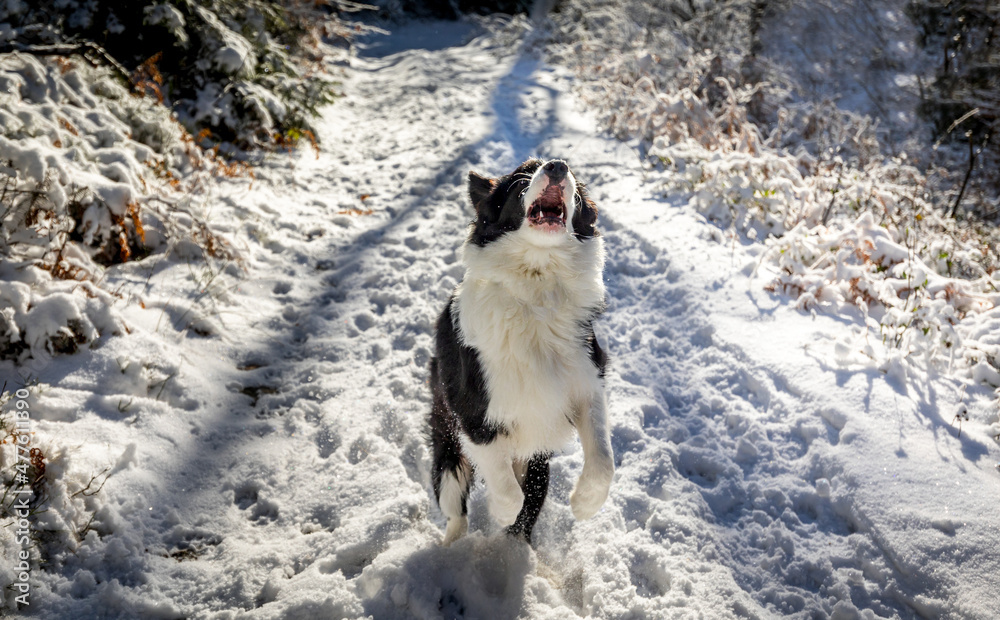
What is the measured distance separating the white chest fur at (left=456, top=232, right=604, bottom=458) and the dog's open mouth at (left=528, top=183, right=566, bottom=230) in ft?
0.32

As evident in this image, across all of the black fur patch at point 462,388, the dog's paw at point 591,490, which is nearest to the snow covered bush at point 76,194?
the black fur patch at point 462,388

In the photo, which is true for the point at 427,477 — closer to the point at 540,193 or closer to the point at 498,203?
the point at 498,203

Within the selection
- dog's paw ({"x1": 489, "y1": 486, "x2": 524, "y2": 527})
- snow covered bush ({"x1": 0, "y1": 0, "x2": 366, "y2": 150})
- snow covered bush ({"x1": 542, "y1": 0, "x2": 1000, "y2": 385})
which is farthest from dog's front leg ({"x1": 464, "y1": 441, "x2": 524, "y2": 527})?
snow covered bush ({"x1": 0, "y1": 0, "x2": 366, "y2": 150})

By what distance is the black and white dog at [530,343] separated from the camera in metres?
2.35

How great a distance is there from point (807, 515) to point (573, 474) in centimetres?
120

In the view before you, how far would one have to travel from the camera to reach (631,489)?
2.84m

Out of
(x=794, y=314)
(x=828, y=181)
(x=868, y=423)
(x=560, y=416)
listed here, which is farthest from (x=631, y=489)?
(x=828, y=181)

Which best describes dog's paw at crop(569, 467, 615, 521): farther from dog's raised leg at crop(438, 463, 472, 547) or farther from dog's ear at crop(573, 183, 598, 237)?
dog's ear at crop(573, 183, 598, 237)

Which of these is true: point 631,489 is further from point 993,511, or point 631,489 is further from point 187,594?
point 187,594

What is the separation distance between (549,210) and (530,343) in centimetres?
62

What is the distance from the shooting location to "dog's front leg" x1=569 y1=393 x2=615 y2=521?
7.56 ft

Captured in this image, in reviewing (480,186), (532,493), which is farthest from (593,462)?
(480,186)

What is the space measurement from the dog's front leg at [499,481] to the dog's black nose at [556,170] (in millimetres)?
1212

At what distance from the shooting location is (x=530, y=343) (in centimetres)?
237
